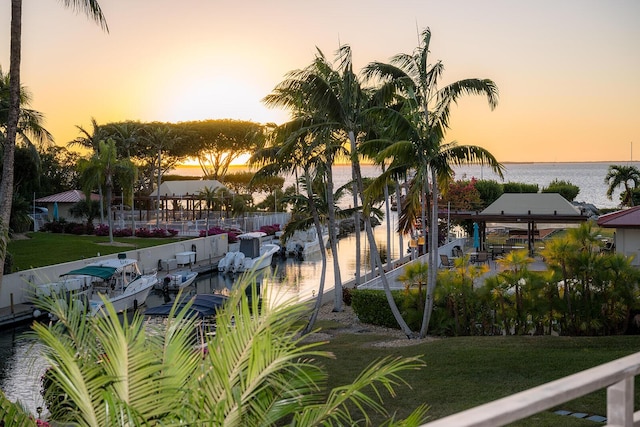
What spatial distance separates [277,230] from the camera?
57.0m

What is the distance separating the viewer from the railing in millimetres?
2012

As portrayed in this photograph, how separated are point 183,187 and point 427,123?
47.4 metres

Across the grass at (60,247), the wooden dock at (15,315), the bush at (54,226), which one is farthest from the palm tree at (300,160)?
the bush at (54,226)

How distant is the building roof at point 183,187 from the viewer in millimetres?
61906

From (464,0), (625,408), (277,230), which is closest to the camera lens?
(625,408)

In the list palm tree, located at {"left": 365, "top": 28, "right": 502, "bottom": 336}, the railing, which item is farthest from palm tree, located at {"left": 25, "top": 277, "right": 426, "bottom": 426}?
palm tree, located at {"left": 365, "top": 28, "right": 502, "bottom": 336}

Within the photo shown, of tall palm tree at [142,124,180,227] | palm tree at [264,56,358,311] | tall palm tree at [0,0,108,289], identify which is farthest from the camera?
tall palm tree at [142,124,180,227]

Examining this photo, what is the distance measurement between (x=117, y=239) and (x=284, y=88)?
30.0 meters

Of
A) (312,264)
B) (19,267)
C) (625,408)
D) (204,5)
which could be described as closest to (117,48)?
(204,5)

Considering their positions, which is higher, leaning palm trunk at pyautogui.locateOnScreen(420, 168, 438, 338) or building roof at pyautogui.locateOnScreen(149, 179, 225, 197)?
building roof at pyautogui.locateOnScreen(149, 179, 225, 197)

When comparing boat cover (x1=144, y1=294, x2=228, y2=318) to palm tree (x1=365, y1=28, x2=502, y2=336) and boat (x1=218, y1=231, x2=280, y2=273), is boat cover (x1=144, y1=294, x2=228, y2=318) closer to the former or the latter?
palm tree (x1=365, y1=28, x2=502, y2=336)

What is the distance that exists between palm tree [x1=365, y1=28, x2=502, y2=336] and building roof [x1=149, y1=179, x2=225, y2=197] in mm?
44606

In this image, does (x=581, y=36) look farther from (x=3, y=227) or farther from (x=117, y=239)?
(x=117, y=239)

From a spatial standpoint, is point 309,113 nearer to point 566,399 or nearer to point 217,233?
point 566,399
